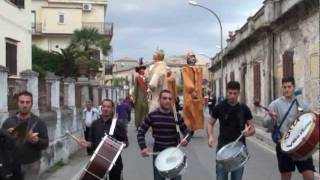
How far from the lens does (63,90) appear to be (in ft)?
66.3

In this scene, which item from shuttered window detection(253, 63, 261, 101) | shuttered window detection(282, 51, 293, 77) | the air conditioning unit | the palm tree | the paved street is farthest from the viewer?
the air conditioning unit

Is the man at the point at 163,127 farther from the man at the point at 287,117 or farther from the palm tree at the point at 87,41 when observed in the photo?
the palm tree at the point at 87,41

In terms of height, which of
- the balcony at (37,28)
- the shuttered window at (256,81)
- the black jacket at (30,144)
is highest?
the balcony at (37,28)

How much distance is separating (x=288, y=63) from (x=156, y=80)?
36.1ft

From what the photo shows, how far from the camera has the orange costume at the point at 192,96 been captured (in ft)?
61.6

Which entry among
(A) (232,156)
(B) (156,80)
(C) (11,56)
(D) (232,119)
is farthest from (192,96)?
(C) (11,56)

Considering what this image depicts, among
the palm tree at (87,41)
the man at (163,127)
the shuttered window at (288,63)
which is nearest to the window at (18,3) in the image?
the shuttered window at (288,63)

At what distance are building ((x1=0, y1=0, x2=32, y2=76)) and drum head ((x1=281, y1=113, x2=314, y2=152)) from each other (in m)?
22.5

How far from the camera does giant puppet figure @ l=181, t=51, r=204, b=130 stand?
61.5 ft

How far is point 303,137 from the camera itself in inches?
303

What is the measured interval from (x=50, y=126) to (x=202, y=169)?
364 cm

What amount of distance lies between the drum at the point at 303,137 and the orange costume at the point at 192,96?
34.8 ft

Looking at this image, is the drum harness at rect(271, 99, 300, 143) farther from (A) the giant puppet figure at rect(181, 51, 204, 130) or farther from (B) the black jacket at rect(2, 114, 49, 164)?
(A) the giant puppet figure at rect(181, 51, 204, 130)

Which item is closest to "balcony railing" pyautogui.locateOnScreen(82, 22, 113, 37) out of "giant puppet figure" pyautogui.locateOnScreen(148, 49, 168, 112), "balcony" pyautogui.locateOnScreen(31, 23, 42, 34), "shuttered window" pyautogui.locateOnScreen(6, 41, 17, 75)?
"balcony" pyautogui.locateOnScreen(31, 23, 42, 34)
